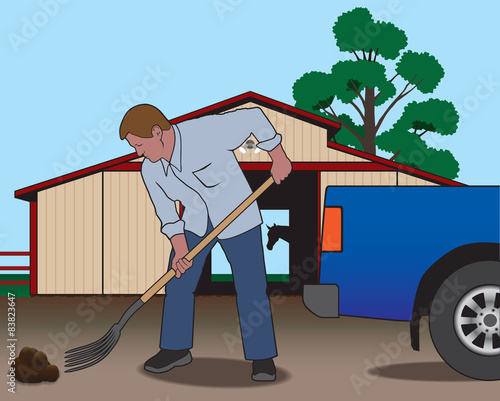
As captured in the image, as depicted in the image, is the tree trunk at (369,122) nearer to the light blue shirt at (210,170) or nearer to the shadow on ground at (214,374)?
the shadow on ground at (214,374)

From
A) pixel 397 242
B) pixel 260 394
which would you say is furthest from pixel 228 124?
pixel 260 394

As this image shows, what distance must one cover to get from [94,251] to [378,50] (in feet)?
52.6

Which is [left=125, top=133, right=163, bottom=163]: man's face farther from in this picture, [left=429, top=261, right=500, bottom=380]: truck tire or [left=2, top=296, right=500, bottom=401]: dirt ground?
[left=429, top=261, right=500, bottom=380]: truck tire

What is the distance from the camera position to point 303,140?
61.8 feet

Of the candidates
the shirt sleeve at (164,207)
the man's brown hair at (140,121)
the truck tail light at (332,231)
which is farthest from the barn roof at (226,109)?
the truck tail light at (332,231)

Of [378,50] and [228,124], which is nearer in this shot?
[228,124]

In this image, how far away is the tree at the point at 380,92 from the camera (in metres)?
30.0

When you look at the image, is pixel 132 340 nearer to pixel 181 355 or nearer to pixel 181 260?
pixel 181 355

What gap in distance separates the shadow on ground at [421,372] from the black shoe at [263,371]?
1.02m

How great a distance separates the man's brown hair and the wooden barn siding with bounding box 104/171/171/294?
11238 millimetres

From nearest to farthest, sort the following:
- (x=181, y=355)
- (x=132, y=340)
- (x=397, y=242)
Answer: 1. (x=397, y=242)
2. (x=181, y=355)
3. (x=132, y=340)

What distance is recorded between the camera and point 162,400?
6801 millimetres

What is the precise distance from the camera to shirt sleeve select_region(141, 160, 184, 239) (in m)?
7.73

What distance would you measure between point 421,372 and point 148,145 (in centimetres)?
334
